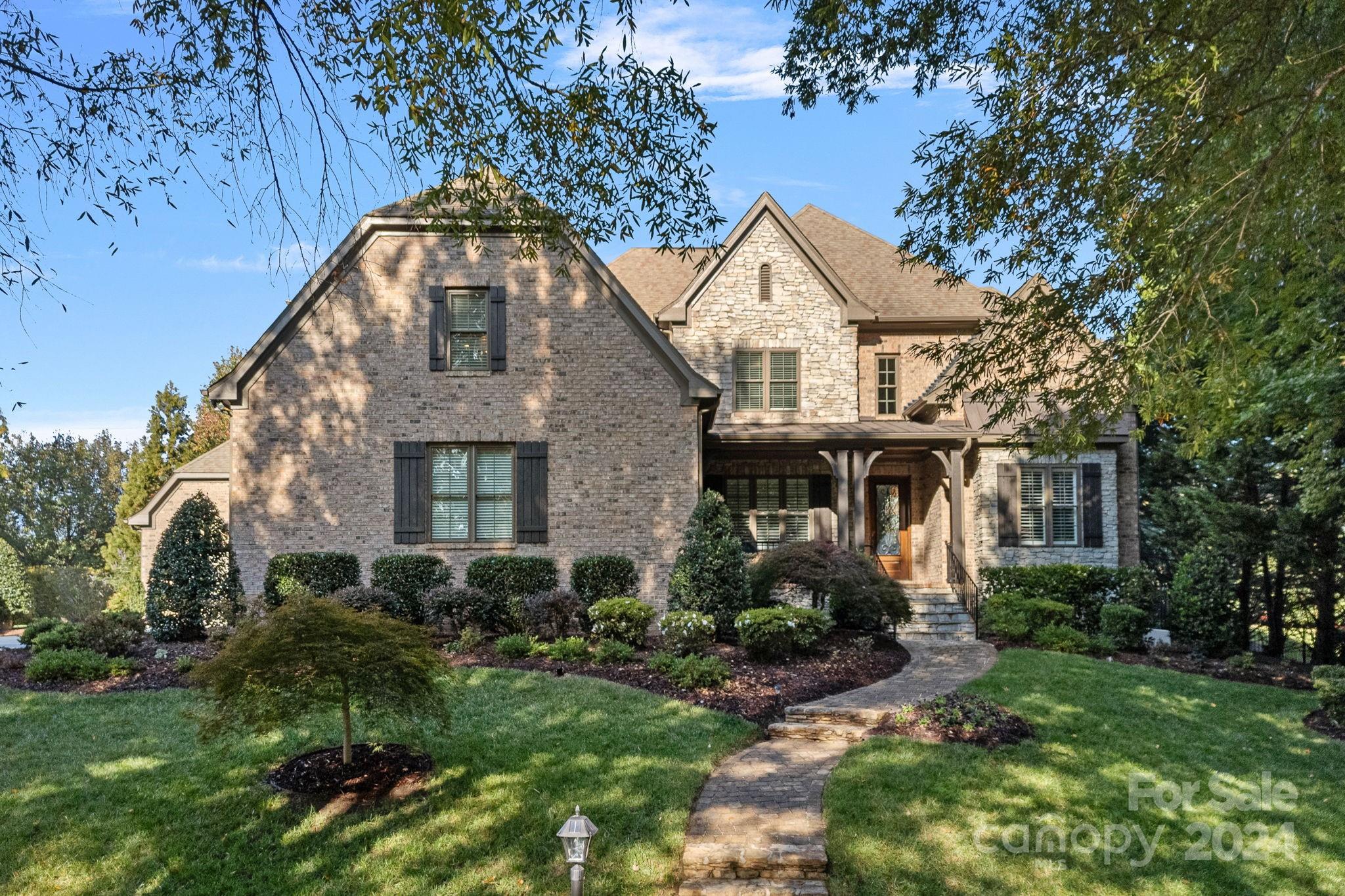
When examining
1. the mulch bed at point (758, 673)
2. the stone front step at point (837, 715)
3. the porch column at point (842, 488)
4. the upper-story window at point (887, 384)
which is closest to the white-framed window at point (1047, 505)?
the upper-story window at point (887, 384)

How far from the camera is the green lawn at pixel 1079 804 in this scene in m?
5.70

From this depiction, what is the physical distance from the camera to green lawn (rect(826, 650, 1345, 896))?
5703 mm

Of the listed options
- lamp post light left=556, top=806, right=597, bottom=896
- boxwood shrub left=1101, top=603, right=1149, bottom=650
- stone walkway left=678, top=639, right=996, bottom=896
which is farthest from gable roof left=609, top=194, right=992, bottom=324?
lamp post light left=556, top=806, right=597, bottom=896

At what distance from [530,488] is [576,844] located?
9722mm

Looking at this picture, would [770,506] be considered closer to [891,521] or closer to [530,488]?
[891,521]

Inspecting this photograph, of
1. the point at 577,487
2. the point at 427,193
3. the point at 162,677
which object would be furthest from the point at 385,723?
the point at 577,487

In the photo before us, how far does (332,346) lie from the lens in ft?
46.1

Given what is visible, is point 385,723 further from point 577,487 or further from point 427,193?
point 577,487

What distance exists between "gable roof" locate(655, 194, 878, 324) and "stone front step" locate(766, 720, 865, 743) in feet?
36.4

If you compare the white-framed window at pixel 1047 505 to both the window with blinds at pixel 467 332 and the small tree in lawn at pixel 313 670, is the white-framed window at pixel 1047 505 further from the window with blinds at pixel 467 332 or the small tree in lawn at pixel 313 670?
the small tree in lawn at pixel 313 670

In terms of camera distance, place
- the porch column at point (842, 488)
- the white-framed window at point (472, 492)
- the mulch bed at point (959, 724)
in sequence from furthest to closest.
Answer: the porch column at point (842, 488) → the white-framed window at point (472, 492) → the mulch bed at point (959, 724)

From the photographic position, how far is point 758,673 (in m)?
10.6

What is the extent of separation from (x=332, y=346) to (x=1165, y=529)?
21.2 metres

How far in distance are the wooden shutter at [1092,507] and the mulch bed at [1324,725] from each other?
6.90 metres
